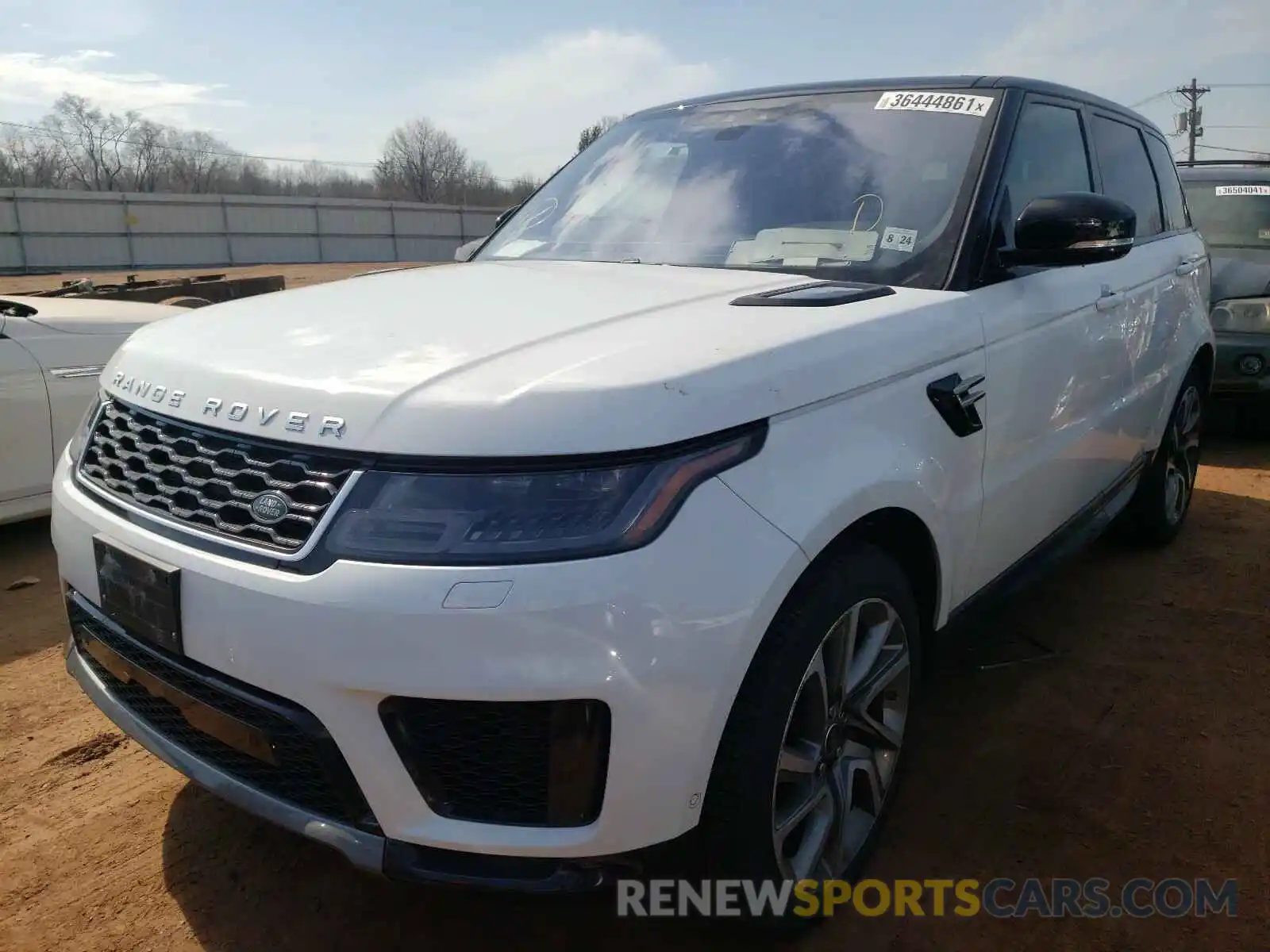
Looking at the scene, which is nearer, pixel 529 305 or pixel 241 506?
pixel 241 506

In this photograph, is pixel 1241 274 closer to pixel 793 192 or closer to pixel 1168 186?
pixel 1168 186

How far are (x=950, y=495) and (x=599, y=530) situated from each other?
112cm

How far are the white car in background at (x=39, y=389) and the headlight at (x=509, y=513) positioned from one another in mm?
3300

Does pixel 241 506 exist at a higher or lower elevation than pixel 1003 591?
higher

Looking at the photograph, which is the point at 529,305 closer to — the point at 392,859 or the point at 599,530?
the point at 599,530

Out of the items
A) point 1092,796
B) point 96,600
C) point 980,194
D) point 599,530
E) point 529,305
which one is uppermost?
point 980,194

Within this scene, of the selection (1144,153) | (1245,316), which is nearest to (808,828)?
(1144,153)

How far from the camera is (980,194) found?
2.67m

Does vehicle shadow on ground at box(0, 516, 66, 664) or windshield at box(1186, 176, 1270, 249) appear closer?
vehicle shadow on ground at box(0, 516, 66, 664)

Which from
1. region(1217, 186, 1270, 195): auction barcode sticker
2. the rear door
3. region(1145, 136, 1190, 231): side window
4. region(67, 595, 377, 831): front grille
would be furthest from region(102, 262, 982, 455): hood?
region(1217, 186, 1270, 195): auction barcode sticker

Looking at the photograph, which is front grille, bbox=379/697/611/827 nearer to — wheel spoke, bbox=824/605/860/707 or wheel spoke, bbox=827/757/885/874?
wheel spoke, bbox=824/605/860/707

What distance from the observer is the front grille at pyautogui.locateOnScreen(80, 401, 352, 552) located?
1696mm

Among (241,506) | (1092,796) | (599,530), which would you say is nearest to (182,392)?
(241,506)

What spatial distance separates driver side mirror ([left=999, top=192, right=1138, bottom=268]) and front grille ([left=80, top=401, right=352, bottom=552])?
1880mm
